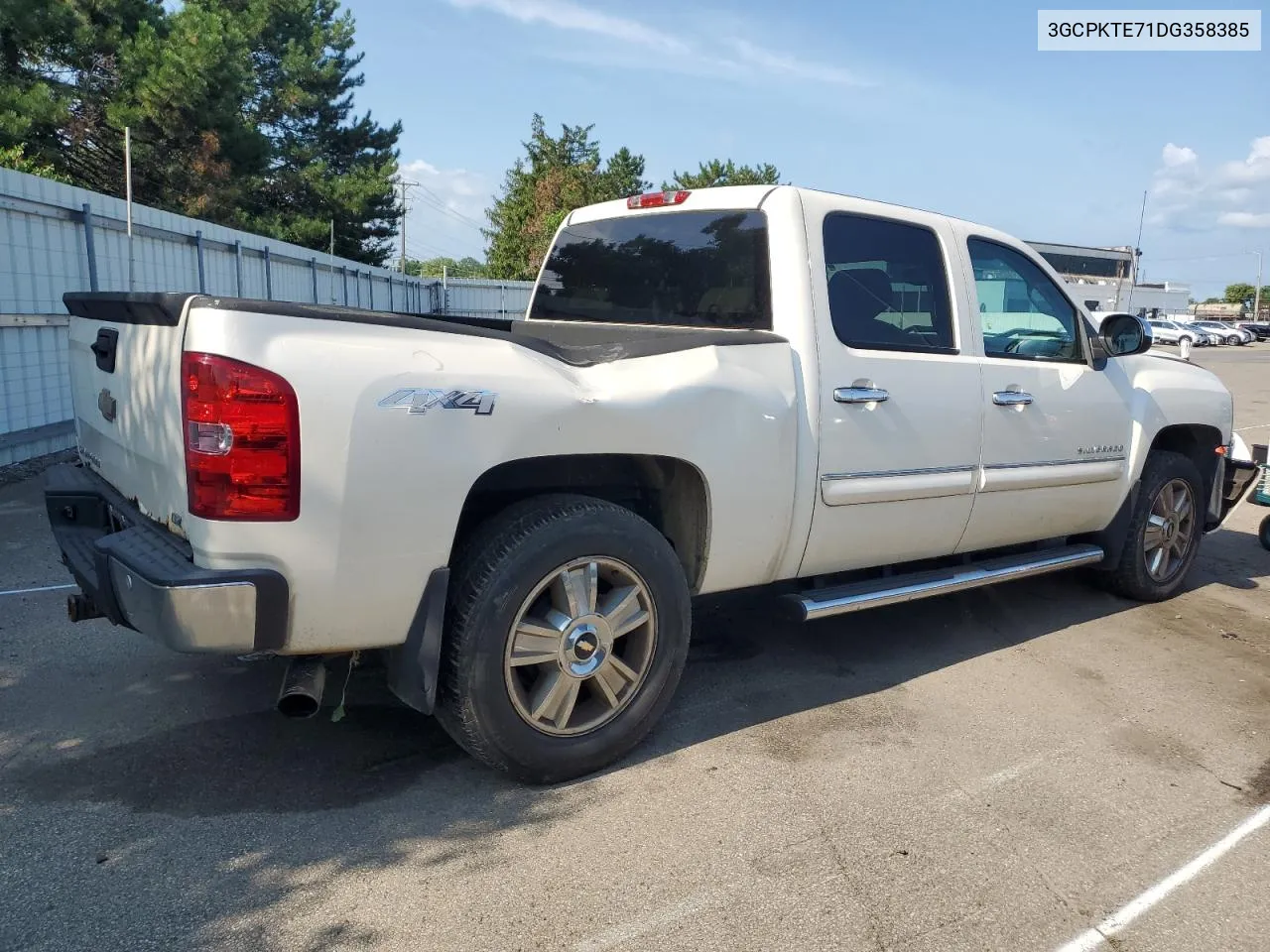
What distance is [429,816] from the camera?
3.07 m

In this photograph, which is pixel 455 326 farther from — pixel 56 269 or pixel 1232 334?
pixel 1232 334

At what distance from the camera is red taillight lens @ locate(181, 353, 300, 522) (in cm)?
258

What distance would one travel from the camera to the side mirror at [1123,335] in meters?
5.03

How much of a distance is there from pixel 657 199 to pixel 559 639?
221 cm

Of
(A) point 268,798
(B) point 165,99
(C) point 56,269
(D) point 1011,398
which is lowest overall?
(A) point 268,798

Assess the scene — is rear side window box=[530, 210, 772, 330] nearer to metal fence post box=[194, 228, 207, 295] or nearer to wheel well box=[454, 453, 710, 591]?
wheel well box=[454, 453, 710, 591]

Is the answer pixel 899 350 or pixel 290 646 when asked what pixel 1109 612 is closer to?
pixel 899 350

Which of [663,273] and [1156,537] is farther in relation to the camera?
[1156,537]

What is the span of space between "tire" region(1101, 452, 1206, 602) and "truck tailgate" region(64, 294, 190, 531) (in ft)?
15.9

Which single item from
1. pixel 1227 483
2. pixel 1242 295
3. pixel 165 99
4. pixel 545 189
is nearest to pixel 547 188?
pixel 545 189

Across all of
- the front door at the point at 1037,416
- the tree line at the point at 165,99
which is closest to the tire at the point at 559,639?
the front door at the point at 1037,416

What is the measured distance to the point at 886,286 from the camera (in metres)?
4.16

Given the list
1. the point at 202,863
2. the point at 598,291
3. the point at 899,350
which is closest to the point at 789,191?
the point at 899,350

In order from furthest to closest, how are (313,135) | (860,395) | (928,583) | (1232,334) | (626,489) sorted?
1. (1232,334)
2. (313,135)
3. (928,583)
4. (860,395)
5. (626,489)
